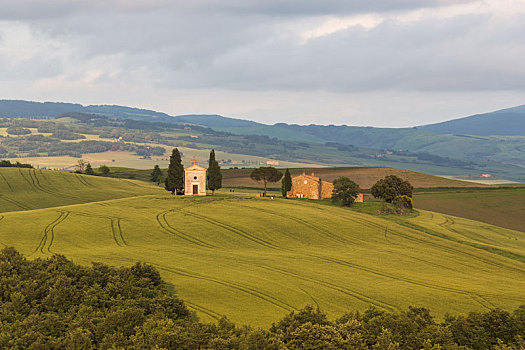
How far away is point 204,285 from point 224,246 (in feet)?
61.2

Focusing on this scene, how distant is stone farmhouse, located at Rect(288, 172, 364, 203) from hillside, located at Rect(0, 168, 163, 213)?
118ft

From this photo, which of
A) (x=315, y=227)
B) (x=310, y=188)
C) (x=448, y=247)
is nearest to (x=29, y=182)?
(x=310, y=188)

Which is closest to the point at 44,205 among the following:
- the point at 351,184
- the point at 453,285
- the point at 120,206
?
the point at 120,206

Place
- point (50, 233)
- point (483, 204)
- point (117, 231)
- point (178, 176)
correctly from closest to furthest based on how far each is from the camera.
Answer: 1. point (50, 233)
2. point (117, 231)
3. point (178, 176)
4. point (483, 204)

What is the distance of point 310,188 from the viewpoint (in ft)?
386

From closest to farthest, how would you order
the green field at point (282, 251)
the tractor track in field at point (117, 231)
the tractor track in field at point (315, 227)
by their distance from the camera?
1. the green field at point (282, 251)
2. the tractor track in field at point (117, 231)
3. the tractor track in field at point (315, 227)

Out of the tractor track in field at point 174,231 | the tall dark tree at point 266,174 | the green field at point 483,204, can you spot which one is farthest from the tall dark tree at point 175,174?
the green field at point 483,204

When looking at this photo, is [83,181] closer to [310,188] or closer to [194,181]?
[194,181]

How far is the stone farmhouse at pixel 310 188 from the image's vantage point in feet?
384

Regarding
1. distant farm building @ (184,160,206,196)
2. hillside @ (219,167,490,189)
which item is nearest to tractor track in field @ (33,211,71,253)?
distant farm building @ (184,160,206,196)

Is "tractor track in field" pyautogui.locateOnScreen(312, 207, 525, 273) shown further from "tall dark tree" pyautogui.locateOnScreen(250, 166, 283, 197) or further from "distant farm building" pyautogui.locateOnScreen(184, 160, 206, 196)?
"tall dark tree" pyautogui.locateOnScreen(250, 166, 283, 197)

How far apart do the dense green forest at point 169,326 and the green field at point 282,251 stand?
5212 mm

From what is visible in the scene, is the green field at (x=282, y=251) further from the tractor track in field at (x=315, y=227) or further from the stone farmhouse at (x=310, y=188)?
the stone farmhouse at (x=310, y=188)

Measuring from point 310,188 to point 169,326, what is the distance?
86023 mm
